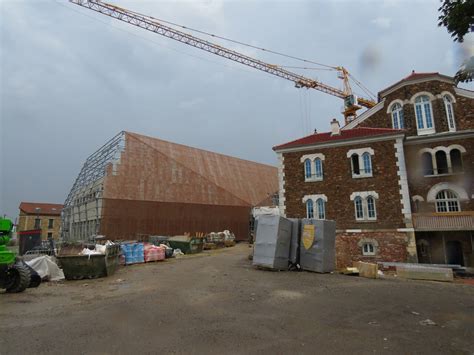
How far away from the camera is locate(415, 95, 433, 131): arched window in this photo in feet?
76.4

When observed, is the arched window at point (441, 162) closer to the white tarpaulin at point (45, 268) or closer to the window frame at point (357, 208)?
the window frame at point (357, 208)

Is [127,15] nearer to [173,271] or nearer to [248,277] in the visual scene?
[173,271]

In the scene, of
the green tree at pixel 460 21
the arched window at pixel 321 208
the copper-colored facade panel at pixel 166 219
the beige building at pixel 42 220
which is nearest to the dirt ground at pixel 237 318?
the green tree at pixel 460 21

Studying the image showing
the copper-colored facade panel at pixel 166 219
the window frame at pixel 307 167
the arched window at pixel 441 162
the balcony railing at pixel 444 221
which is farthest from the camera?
the copper-colored facade panel at pixel 166 219

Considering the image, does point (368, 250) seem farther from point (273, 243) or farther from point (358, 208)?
point (273, 243)

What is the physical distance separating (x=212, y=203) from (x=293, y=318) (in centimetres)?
3301

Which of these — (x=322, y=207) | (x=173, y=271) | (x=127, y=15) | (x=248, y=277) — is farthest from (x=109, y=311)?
(x=127, y=15)

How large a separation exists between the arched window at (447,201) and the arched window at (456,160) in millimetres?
1548

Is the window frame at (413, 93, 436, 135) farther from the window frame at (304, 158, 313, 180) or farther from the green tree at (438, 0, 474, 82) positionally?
the green tree at (438, 0, 474, 82)

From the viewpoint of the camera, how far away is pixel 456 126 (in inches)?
905

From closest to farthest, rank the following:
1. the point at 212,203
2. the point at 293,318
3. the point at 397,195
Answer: the point at 293,318 < the point at 397,195 < the point at 212,203

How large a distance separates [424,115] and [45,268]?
25.1 metres

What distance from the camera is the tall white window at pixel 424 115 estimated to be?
23234 mm

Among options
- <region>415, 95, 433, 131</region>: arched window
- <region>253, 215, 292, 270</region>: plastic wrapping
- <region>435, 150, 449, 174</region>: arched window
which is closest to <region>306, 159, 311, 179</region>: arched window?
<region>253, 215, 292, 270</region>: plastic wrapping
